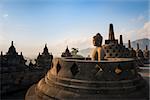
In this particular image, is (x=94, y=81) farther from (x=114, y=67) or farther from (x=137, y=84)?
(x=137, y=84)

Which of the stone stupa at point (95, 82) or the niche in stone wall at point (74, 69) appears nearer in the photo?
the stone stupa at point (95, 82)

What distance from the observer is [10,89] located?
13.9 meters

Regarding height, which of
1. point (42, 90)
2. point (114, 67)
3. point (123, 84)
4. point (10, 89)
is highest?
point (114, 67)

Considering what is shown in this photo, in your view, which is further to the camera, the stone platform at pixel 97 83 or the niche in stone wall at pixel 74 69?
the niche in stone wall at pixel 74 69

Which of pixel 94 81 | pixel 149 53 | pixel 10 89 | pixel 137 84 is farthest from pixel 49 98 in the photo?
pixel 149 53

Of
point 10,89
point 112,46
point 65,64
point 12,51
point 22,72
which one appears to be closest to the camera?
point 65,64

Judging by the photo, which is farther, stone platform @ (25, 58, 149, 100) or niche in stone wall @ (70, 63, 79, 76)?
niche in stone wall @ (70, 63, 79, 76)

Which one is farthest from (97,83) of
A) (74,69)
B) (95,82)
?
(74,69)

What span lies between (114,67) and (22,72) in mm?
9687

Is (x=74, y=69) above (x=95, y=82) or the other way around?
above

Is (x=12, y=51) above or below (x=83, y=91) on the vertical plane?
above

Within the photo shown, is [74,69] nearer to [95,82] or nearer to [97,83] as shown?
[95,82]

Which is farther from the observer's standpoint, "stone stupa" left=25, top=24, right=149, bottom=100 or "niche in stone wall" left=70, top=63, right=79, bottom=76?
"niche in stone wall" left=70, top=63, right=79, bottom=76

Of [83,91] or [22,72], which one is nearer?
[83,91]
